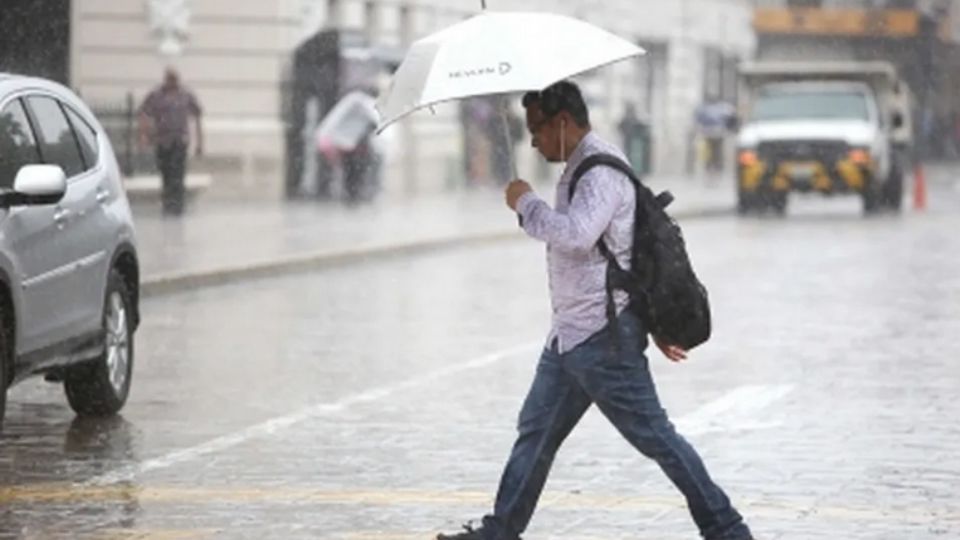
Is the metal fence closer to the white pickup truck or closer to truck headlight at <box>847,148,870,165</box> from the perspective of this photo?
the white pickup truck

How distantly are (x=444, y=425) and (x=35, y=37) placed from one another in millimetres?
25364

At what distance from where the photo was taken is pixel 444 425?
13.7 metres

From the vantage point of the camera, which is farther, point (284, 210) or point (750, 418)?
point (284, 210)

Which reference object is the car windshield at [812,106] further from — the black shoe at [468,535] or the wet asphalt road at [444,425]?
the black shoe at [468,535]

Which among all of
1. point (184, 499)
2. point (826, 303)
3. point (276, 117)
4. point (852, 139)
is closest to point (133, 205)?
point (276, 117)

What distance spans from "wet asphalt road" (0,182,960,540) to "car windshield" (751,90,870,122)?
1893 cm

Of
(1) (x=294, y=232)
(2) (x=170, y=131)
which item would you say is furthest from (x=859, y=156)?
(1) (x=294, y=232)

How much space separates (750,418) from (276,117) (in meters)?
30.1

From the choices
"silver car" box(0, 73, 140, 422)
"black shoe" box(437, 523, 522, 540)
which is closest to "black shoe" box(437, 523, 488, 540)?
"black shoe" box(437, 523, 522, 540)

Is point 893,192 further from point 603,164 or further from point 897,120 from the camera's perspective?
point 603,164

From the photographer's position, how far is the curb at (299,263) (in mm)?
24031

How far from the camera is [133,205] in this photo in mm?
36125

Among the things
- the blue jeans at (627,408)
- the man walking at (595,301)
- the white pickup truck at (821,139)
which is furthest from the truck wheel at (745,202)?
the man walking at (595,301)

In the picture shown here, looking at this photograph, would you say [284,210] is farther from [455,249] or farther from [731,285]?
[731,285]
